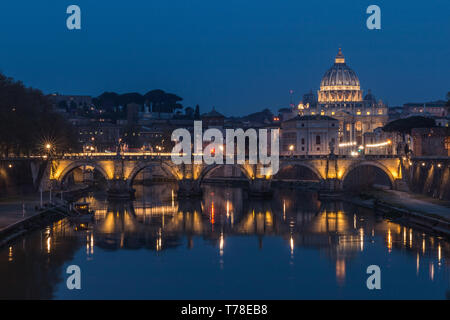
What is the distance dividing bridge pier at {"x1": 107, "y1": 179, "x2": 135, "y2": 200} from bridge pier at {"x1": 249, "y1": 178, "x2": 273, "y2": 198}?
43.5 feet

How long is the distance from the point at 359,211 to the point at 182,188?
2143cm

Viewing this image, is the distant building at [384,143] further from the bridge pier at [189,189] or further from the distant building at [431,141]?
the bridge pier at [189,189]

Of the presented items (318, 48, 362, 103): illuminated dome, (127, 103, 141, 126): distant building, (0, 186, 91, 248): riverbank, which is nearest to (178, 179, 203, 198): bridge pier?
(0, 186, 91, 248): riverbank

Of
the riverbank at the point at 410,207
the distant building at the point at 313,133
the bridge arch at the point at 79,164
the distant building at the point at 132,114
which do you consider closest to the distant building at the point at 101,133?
the distant building at the point at 132,114

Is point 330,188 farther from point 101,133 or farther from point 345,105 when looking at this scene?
point 345,105

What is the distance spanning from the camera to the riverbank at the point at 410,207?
156 ft

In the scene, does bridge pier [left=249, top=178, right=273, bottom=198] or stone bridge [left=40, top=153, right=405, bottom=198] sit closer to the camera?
stone bridge [left=40, top=153, right=405, bottom=198]

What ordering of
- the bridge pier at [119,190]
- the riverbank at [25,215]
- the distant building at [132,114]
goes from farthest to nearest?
1. the distant building at [132,114]
2. the bridge pier at [119,190]
3. the riverbank at [25,215]

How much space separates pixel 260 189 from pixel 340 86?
114131mm

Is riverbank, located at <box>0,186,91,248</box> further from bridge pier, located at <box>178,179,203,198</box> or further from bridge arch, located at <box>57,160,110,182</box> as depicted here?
bridge pier, located at <box>178,179,203,198</box>

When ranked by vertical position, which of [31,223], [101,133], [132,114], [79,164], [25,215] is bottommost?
[31,223]

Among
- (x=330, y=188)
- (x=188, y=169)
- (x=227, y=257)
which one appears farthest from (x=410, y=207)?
(x=188, y=169)

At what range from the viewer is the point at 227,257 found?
41938 mm

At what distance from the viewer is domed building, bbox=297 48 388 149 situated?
167 metres
